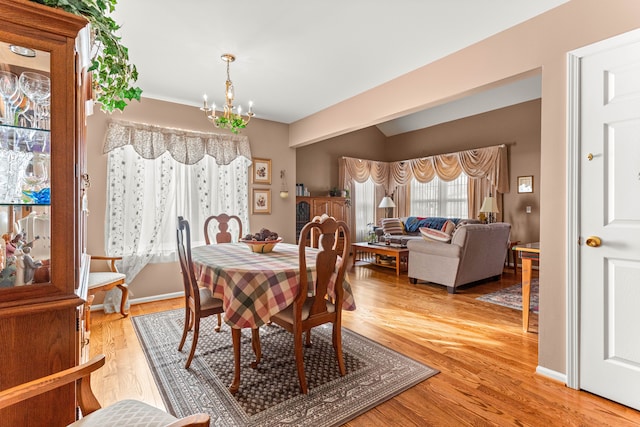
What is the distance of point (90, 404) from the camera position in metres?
1.12

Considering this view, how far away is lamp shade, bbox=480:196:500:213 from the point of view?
19.7 ft

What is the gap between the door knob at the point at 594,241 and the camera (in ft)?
6.38

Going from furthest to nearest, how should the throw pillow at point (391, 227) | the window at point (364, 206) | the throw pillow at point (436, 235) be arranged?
1. the window at point (364, 206)
2. the throw pillow at point (391, 227)
3. the throw pillow at point (436, 235)

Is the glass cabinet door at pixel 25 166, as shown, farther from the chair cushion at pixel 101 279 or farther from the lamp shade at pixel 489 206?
the lamp shade at pixel 489 206

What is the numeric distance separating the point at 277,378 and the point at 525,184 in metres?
5.89

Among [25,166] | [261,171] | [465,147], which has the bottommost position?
[25,166]

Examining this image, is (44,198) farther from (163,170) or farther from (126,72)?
(163,170)

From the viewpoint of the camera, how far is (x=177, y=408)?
184 centimetres

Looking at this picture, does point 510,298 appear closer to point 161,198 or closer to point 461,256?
point 461,256

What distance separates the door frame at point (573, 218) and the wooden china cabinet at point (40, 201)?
263cm

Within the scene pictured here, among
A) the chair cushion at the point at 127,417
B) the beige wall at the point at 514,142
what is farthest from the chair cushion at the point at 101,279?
the beige wall at the point at 514,142

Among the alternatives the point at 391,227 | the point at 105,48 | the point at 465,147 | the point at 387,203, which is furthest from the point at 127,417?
the point at 465,147

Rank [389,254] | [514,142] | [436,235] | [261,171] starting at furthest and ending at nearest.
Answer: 1. [514,142]
2. [389,254]
3. [261,171]
4. [436,235]

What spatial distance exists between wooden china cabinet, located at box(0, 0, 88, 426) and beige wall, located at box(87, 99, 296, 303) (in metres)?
2.98
